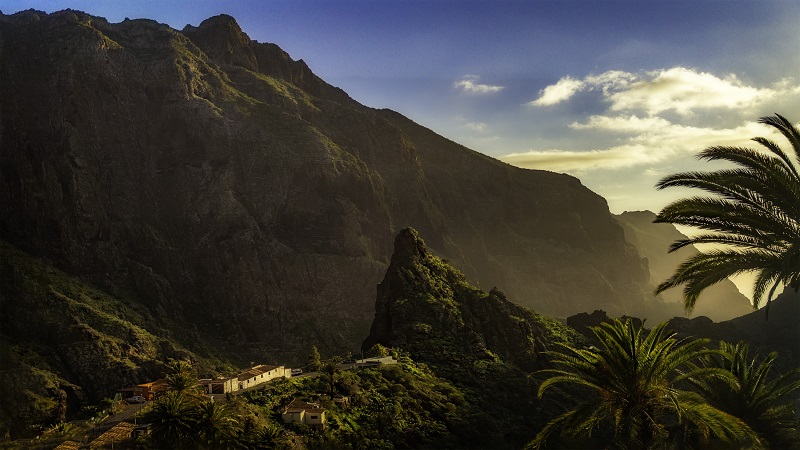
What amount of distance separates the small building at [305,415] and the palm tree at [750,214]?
3123 cm

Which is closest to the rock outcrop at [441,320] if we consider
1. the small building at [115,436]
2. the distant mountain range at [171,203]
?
the small building at [115,436]

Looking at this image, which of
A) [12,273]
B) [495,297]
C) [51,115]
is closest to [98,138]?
[51,115]

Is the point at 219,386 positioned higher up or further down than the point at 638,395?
further down

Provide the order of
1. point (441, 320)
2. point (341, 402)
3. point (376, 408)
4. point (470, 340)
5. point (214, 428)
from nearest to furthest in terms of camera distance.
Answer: point (214, 428)
point (341, 402)
point (376, 408)
point (470, 340)
point (441, 320)

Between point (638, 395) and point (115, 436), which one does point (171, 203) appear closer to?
point (115, 436)

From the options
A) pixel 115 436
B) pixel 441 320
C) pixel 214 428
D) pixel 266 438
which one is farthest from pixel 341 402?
pixel 441 320

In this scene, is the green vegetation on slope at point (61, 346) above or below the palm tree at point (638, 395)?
below

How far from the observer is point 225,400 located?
50969mm

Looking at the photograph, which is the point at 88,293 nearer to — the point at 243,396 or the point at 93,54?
the point at 93,54

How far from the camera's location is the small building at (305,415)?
46.5 metres

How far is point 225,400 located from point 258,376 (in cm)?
1493

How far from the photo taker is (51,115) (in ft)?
550

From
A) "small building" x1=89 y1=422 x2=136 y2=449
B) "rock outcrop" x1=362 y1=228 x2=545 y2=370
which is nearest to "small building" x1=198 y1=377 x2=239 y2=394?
"small building" x1=89 y1=422 x2=136 y2=449

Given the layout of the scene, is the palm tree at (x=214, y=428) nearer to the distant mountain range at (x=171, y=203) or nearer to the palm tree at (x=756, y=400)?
the palm tree at (x=756, y=400)
